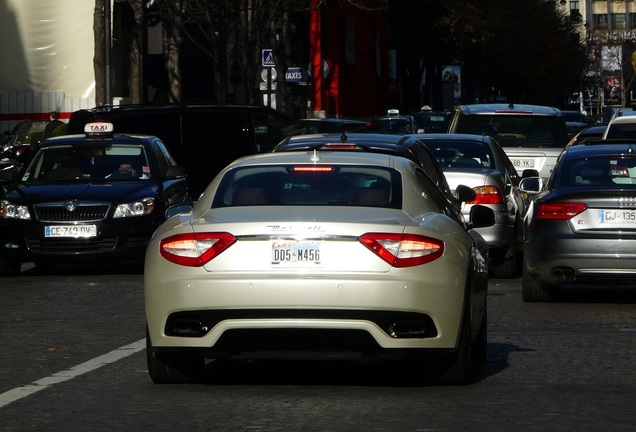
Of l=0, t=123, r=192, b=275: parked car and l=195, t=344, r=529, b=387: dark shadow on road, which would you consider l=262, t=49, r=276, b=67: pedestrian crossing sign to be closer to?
l=0, t=123, r=192, b=275: parked car

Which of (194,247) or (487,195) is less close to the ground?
(194,247)

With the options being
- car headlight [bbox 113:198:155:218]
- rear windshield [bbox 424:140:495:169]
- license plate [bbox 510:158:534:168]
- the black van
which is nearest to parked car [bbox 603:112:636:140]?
A: license plate [bbox 510:158:534:168]

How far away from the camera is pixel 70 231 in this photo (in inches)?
707

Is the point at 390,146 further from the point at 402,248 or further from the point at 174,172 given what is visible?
the point at 174,172

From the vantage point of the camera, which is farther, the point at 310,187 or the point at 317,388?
the point at 310,187

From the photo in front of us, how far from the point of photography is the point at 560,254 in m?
14.4

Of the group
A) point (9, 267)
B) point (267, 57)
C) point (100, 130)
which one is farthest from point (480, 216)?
point (267, 57)

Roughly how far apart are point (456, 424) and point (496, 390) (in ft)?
4.19

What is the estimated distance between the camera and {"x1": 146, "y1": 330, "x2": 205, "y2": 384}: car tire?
9328 millimetres

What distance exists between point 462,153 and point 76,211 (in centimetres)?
453

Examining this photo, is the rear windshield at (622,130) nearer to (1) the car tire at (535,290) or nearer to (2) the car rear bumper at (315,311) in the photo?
(1) the car tire at (535,290)

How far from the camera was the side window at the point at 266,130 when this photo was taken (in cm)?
2759

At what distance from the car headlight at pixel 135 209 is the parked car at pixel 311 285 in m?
8.91

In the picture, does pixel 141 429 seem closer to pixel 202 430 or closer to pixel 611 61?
pixel 202 430
